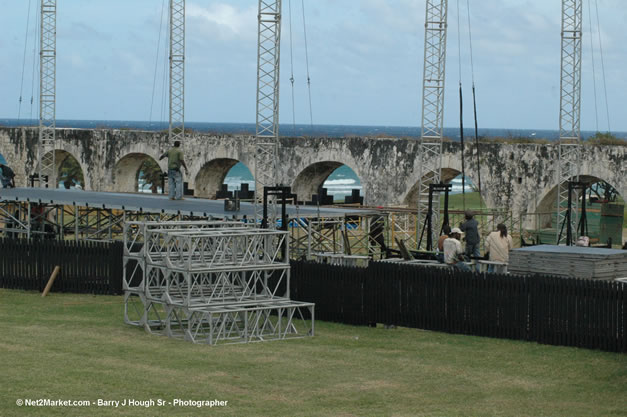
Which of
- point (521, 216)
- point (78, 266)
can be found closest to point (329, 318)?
point (78, 266)

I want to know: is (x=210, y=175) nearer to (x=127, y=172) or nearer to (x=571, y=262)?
(x=127, y=172)

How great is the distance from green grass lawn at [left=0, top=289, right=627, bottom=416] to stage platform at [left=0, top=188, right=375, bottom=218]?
7092mm

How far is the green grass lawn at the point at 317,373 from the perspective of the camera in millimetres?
10547

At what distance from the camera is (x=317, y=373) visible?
486 inches

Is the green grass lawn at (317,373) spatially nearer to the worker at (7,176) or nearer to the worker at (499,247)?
the worker at (499,247)

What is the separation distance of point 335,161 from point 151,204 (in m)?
12.9

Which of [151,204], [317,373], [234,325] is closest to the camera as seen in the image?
[317,373]

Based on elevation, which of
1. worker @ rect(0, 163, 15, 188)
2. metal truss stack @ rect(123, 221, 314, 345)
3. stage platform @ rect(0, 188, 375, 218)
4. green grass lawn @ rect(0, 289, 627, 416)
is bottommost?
green grass lawn @ rect(0, 289, 627, 416)

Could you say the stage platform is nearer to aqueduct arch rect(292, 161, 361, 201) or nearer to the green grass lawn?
the green grass lawn

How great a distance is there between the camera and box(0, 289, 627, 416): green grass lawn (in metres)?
10.5

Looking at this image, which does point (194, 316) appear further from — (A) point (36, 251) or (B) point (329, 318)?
(A) point (36, 251)

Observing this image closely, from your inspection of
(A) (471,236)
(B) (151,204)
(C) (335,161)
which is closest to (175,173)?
(B) (151,204)

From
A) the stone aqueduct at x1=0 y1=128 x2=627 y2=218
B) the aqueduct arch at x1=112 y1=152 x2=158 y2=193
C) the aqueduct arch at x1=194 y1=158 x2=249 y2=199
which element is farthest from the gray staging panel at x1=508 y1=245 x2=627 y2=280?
the aqueduct arch at x1=112 y1=152 x2=158 y2=193

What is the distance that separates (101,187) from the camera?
1661 inches
